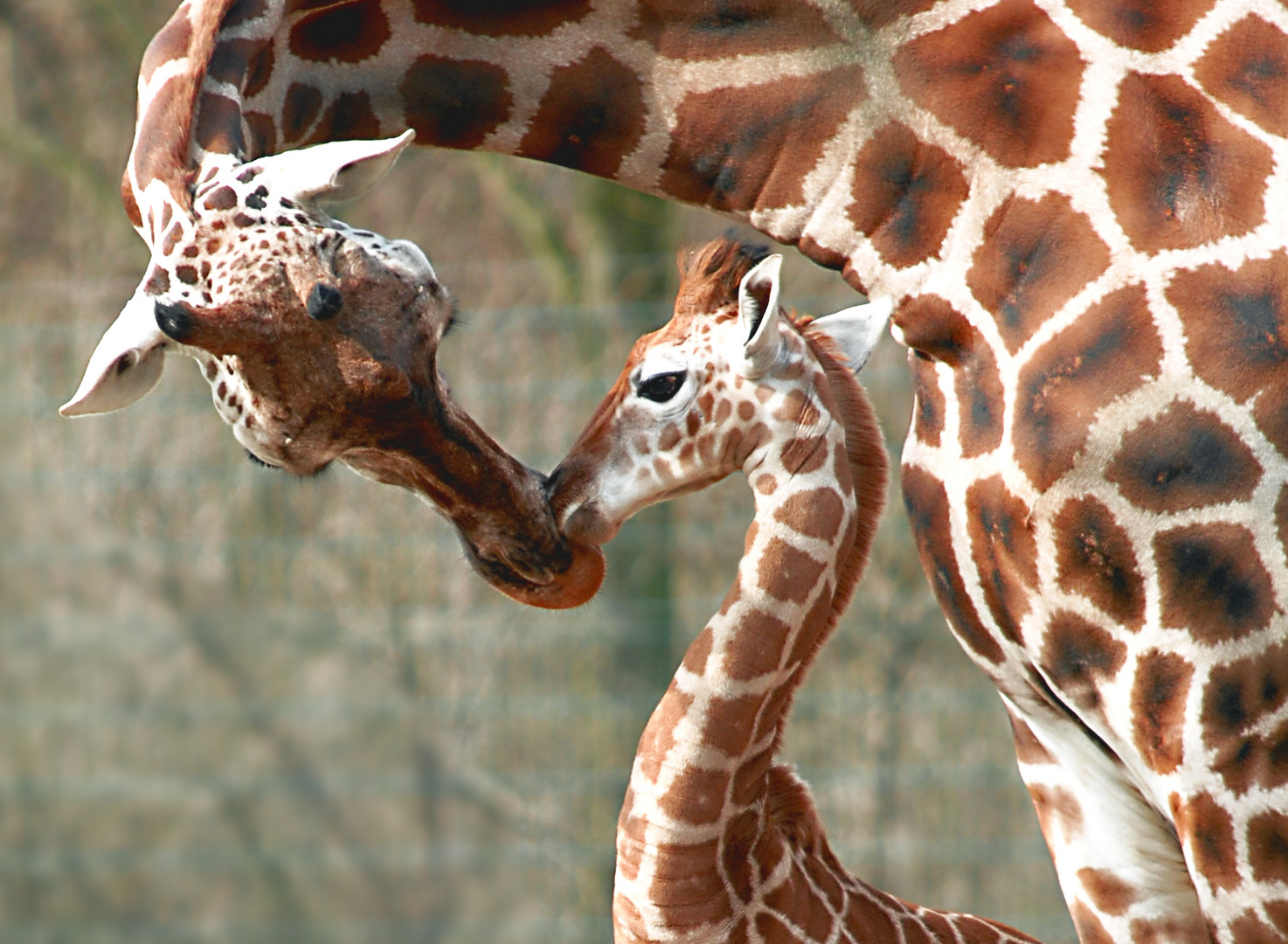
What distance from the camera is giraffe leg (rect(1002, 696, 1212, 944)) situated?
5.29 feet

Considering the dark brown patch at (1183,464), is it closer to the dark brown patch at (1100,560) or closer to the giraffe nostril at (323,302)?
the dark brown patch at (1100,560)

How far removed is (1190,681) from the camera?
4.49 feet

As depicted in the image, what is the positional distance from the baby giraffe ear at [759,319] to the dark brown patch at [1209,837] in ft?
2.32

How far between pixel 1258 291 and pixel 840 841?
325cm

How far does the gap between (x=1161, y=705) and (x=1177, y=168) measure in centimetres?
46

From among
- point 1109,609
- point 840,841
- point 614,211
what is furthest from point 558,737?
point 1109,609

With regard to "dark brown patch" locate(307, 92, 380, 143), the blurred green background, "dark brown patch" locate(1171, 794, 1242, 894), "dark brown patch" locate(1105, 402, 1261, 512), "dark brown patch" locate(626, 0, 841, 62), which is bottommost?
the blurred green background

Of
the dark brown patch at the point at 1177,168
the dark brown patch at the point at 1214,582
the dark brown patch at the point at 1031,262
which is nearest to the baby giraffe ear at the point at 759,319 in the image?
the dark brown patch at the point at 1031,262

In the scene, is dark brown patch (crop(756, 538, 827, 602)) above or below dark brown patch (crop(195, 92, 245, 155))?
below

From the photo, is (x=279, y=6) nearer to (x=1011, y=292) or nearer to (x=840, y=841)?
(x=1011, y=292)

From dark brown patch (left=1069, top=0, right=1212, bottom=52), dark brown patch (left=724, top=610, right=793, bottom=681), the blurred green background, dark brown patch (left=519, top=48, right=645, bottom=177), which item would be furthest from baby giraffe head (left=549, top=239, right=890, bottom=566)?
the blurred green background

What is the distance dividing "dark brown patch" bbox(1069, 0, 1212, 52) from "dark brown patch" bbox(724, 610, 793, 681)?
0.70 metres

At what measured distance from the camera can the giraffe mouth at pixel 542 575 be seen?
61.6 inches

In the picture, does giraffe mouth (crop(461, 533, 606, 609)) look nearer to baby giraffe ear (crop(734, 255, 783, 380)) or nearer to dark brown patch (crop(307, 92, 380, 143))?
baby giraffe ear (crop(734, 255, 783, 380))
